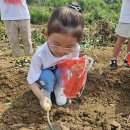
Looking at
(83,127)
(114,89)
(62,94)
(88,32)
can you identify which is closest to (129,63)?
(114,89)

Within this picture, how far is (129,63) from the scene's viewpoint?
3545 millimetres

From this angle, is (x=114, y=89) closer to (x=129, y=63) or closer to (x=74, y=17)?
(x=129, y=63)

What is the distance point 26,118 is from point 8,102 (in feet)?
1.34

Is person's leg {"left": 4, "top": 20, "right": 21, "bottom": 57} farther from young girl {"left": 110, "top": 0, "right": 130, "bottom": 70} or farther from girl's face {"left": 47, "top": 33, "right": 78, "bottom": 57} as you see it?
girl's face {"left": 47, "top": 33, "right": 78, "bottom": 57}

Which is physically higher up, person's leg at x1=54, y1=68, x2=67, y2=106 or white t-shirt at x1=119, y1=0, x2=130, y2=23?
white t-shirt at x1=119, y1=0, x2=130, y2=23

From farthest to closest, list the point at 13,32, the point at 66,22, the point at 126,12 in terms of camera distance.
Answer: the point at 13,32, the point at 126,12, the point at 66,22

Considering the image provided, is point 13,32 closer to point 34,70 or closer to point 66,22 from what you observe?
point 34,70

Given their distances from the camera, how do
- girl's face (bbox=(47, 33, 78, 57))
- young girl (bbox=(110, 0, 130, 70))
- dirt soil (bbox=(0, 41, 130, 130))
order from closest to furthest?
girl's face (bbox=(47, 33, 78, 57)), dirt soil (bbox=(0, 41, 130, 130)), young girl (bbox=(110, 0, 130, 70))

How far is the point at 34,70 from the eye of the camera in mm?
2883

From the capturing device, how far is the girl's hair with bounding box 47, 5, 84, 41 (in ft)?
8.11

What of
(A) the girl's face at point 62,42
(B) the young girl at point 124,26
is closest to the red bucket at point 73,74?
(A) the girl's face at point 62,42

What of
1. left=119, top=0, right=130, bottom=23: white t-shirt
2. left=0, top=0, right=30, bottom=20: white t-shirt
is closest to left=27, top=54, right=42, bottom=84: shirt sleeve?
→ left=119, top=0, right=130, bottom=23: white t-shirt

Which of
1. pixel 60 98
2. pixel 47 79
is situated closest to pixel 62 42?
pixel 47 79

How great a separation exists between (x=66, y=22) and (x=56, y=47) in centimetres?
20
